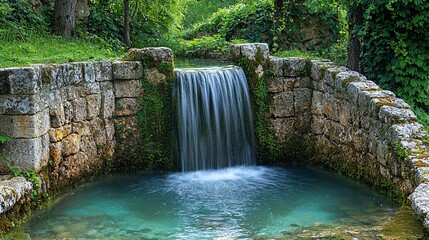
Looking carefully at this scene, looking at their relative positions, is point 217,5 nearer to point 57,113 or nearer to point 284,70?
point 284,70

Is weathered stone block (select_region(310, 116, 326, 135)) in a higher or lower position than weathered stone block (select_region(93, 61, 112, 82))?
lower

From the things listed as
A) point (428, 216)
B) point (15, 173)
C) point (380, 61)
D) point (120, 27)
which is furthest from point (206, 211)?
point (120, 27)

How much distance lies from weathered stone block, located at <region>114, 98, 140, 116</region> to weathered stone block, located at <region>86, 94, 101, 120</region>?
0.39 meters

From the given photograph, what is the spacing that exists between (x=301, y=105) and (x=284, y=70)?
680mm

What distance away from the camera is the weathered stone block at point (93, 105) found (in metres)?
8.44

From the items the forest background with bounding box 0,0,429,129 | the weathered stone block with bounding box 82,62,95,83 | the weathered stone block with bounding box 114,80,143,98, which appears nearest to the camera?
the weathered stone block with bounding box 82,62,95,83

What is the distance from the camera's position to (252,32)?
1362 centimetres

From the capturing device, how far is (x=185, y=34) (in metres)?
18.1

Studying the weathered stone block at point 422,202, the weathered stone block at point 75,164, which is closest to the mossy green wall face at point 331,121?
the weathered stone block at point 422,202

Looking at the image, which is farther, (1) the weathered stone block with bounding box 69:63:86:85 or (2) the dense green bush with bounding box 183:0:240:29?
(2) the dense green bush with bounding box 183:0:240:29

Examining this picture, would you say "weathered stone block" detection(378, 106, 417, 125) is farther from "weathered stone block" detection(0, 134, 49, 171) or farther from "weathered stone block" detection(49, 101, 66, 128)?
"weathered stone block" detection(0, 134, 49, 171)

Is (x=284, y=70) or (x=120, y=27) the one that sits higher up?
(x=120, y=27)

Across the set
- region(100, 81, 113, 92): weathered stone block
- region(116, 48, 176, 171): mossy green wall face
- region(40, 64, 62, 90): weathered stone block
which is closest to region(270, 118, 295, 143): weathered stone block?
region(116, 48, 176, 171): mossy green wall face

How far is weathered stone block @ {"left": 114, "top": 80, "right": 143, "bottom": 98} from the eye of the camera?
8926 millimetres
